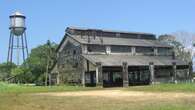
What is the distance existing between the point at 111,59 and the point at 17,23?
2613 cm

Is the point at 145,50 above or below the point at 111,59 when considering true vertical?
above

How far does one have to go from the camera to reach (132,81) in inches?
2842

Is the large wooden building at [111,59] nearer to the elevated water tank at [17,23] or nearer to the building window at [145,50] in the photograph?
the building window at [145,50]

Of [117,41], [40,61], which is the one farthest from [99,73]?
[40,61]

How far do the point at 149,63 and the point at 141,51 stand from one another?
8.10m

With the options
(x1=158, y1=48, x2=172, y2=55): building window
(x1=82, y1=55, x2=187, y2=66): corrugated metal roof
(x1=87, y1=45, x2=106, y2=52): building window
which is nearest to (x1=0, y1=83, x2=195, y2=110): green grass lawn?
(x1=82, y1=55, x2=187, y2=66): corrugated metal roof

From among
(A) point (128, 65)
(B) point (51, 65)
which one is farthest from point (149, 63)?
(B) point (51, 65)

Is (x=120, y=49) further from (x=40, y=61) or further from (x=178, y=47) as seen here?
(x=178, y=47)

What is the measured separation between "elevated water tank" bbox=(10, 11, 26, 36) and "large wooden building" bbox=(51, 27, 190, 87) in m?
13.9

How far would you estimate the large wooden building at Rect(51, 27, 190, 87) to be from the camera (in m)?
64.0

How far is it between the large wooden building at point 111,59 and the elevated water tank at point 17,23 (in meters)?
13.9

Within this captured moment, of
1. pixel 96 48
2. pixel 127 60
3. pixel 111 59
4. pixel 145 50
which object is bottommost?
pixel 127 60

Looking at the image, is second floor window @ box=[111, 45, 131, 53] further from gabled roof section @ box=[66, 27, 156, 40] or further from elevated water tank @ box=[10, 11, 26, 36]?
elevated water tank @ box=[10, 11, 26, 36]

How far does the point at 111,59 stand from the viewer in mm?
65562
